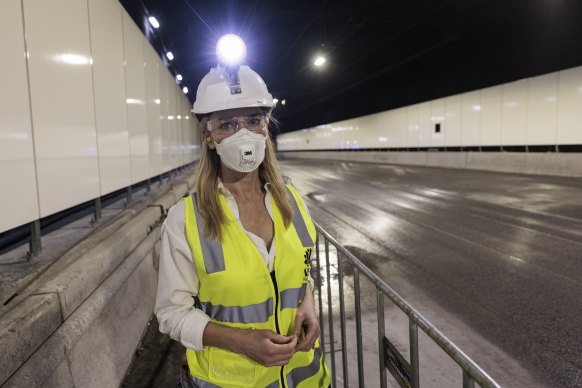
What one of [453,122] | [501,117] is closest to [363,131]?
[453,122]

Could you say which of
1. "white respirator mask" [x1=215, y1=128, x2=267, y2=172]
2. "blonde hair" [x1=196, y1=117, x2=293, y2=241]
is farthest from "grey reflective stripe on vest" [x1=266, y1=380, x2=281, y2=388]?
"white respirator mask" [x1=215, y1=128, x2=267, y2=172]

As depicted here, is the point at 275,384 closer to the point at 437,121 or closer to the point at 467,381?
the point at 467,381

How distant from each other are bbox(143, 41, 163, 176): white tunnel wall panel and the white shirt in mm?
5972

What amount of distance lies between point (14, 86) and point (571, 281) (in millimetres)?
6303

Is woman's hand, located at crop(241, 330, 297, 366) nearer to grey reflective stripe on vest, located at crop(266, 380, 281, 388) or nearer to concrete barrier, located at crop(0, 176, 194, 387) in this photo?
grey reflective stripe on vest, located at crop(266, 380, 281, 388)

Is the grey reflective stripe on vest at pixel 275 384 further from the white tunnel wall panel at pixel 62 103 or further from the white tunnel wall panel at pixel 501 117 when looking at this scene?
the white tunnel wall panel at pixel 501 117

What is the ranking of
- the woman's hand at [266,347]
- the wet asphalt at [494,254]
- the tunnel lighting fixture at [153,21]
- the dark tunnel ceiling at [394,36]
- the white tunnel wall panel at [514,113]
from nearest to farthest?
the woman's hand at [266,347] → the wet asphalt at [494,254] → the tunnel lighting fixture at [153,21] → the dark tunnel ceiling at [394,36] → the white tunnel wall panel at [514,113]

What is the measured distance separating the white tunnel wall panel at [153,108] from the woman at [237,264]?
5.77 m

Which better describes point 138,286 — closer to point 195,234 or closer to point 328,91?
point 195,234

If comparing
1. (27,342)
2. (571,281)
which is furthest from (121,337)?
(571,281)

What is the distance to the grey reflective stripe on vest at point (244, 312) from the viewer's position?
5.66 ft

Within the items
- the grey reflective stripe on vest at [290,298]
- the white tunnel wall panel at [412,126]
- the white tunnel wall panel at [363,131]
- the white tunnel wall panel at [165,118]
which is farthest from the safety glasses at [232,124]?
the white tunnel wall panel at [363,131]

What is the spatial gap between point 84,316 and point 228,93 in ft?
5.59

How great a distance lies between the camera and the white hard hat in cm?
A: 186
